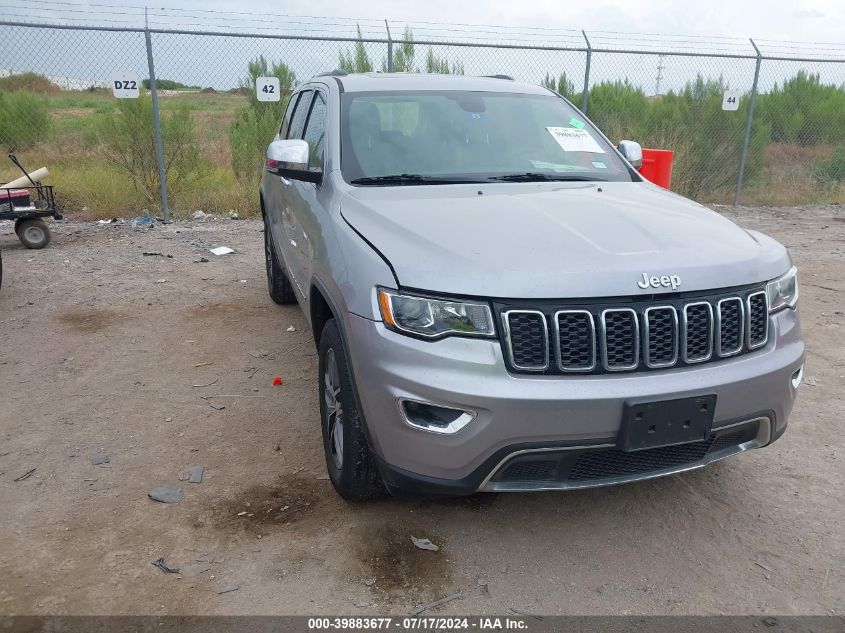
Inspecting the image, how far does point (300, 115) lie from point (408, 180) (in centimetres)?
182

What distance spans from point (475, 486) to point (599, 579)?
65cm

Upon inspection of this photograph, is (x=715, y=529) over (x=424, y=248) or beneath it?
beneath

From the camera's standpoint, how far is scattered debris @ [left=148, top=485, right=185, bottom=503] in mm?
3178

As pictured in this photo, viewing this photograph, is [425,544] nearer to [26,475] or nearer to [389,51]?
[26,475]

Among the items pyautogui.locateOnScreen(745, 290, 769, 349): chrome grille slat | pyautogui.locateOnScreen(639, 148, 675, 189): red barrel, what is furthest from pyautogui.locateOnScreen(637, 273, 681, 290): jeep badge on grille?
pyautogui.locateOnScreen(639, 148, 675, 189): red barrel

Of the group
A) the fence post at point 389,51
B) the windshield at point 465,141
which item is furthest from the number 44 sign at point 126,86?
the windshield at point 465,141

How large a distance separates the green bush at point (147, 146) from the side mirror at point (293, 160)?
767 centimetres

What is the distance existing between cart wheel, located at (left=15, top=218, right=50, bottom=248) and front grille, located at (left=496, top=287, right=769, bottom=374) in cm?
751

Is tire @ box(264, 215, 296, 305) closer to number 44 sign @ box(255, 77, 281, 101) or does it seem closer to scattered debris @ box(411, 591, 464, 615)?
scattered debris @ box(411, 591, 464, 615)

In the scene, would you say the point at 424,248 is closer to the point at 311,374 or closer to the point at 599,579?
the point at 599,579

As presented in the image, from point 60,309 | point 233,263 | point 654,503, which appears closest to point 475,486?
point 654,503

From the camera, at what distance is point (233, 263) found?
7719 mm

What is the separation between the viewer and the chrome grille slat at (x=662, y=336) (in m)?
2.44

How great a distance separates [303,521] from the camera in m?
3.00
